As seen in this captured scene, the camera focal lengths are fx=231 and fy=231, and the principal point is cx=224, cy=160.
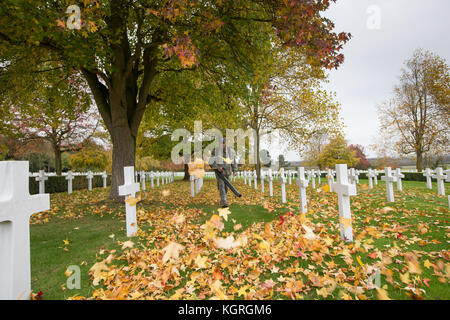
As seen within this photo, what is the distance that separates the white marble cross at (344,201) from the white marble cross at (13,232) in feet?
12.7

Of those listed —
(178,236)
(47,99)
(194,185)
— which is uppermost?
(47,99)

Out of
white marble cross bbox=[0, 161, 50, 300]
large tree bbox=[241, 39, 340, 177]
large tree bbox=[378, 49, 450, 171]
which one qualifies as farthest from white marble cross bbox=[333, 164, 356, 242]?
large tree bbox=[378, 49, 450, 171]

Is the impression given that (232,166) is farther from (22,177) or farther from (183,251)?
(22,177)

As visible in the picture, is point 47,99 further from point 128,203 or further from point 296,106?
point 296,106

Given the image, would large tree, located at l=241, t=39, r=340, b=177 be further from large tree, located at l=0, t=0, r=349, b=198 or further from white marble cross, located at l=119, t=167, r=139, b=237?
white marble cross, located at l=119, t=167, r=139, b=237

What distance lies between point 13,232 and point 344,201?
4.05 m

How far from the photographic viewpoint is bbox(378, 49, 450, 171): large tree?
20.7 m

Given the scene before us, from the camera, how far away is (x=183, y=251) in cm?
343

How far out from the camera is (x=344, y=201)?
3678mm

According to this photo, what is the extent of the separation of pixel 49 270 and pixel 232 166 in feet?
18.7

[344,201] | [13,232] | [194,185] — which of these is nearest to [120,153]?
[194,185]

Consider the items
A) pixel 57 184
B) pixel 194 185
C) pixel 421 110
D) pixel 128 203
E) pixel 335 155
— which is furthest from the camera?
pixel 335 155

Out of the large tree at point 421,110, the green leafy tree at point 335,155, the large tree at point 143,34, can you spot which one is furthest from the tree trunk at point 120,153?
the green leafy tree at point 335,155
